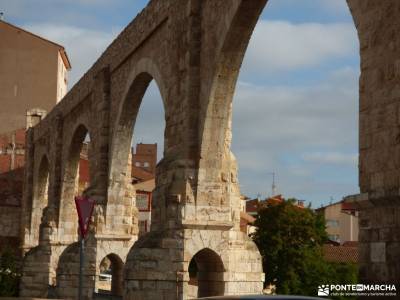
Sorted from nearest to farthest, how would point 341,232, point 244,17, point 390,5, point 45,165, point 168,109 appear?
point 390,5 → point 244,17 → point 168,109 → point 45,165 → point 341,232

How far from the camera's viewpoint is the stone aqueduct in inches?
299

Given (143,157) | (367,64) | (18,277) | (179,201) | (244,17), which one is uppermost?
(143,157)

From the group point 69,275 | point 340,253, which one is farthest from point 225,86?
point 340,253

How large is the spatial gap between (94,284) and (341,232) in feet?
134

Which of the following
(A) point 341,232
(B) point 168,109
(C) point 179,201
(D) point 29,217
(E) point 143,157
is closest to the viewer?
(C) point 179,201

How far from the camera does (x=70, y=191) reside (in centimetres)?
2734

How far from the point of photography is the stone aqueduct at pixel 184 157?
7.59m

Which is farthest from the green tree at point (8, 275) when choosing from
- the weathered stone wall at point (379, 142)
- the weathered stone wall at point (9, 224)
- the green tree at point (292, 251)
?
the weathered stone wall at point (379, 142)

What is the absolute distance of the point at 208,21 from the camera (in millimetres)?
Result: 13664

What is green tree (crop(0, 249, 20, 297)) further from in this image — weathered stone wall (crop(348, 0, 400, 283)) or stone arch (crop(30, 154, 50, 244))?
weathered stone wall (crop(348, 0, 400, 283))

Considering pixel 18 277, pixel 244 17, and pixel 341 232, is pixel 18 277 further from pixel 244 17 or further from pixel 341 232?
pixel 341 232

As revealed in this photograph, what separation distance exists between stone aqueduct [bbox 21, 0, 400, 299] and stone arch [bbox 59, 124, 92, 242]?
0.04m

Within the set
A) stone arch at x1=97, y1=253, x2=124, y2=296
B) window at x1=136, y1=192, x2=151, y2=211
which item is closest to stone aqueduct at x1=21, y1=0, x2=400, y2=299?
stone arch at x1=97, y1=253, x2=124, y2=296

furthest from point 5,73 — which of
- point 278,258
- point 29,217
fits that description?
point 278,258
